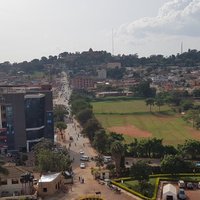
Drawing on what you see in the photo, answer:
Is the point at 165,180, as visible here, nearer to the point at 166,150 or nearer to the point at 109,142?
the point at 166,150

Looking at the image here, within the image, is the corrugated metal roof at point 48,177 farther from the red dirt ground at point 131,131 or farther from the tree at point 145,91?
the tree at point 145,91

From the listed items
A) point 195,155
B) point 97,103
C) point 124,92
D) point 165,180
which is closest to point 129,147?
point 195,155

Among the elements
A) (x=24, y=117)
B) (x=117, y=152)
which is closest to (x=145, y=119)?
(x=24, y=117)

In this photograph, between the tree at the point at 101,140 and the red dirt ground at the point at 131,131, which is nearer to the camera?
the tree at the point at 101,140

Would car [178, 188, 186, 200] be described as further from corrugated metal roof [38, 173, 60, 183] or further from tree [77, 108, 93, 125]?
tree [77, 108, 93, 125]

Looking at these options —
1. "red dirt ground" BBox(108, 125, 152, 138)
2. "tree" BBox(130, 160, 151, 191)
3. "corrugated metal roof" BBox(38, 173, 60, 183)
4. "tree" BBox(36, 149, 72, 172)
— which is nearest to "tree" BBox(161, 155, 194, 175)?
"tree" BBox(130, 160, 151, 191)

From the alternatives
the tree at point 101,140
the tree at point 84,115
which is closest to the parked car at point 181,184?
the tree at point 101,140

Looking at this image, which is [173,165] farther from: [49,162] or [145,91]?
[145,91]
